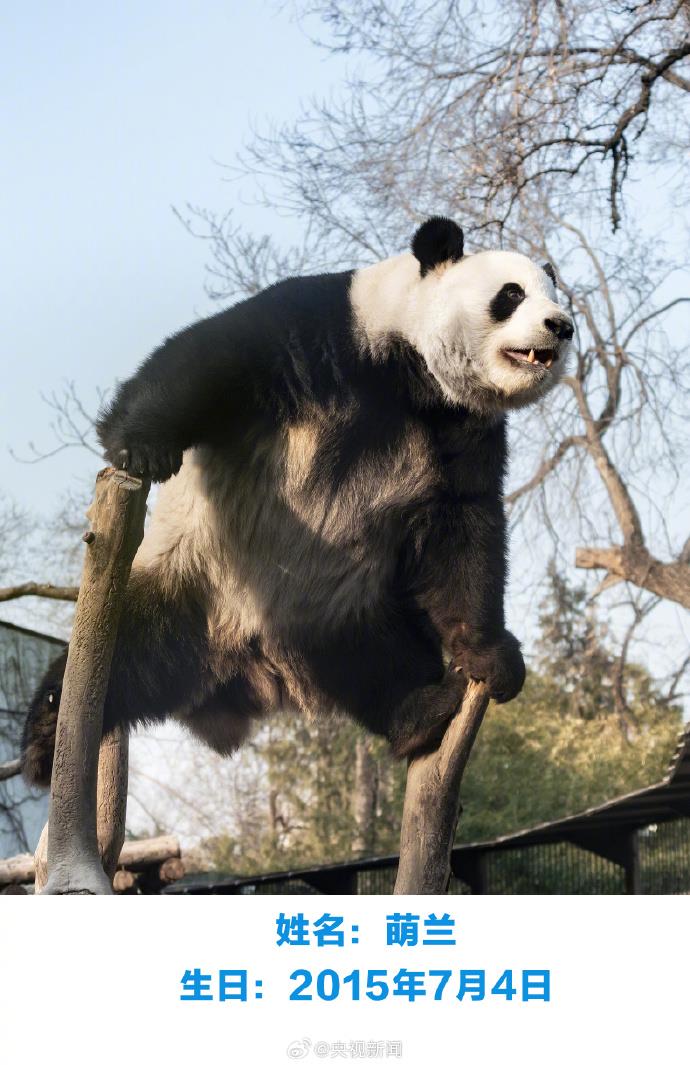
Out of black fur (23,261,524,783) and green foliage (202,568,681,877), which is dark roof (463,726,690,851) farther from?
green foliage (202,568,681,877)

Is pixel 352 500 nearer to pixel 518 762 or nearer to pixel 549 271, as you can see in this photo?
pixel 549 271

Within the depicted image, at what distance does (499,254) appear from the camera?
3980 millimetres

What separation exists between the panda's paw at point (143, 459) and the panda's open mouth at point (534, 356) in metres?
1.13

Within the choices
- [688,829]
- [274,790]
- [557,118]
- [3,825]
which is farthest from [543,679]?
[3,825]

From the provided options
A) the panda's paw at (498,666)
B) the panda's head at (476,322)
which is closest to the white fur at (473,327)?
the panda's head at (476,322)

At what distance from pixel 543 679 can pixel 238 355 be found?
1218 cm

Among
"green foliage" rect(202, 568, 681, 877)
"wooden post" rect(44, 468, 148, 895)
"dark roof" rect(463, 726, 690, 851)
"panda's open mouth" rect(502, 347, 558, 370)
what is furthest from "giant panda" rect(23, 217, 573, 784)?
"green foliage" rect(202, 568, 681, 877)

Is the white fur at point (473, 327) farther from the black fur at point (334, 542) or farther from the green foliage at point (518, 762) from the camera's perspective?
the green foliage at point (518, 762)

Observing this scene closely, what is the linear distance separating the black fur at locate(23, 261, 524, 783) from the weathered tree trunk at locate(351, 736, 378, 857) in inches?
437

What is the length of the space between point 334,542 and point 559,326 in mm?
983

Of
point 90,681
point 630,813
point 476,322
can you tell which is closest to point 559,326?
point 476,322

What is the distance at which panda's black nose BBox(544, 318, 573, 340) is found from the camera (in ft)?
12.0

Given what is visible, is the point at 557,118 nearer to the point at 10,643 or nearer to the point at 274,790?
the point at 10,643

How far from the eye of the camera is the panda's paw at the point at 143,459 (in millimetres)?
3338
